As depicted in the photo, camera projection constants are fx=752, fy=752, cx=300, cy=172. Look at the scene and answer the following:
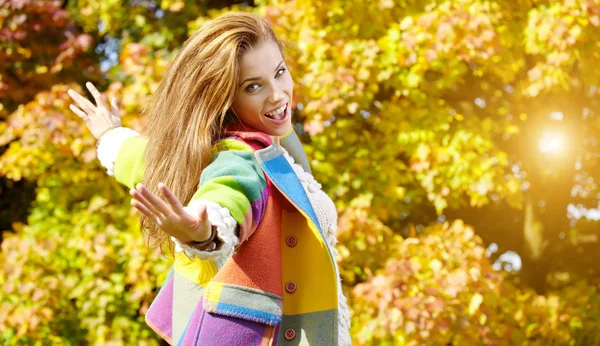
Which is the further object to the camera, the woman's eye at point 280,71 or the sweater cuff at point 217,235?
the woman's eye at point 280,71

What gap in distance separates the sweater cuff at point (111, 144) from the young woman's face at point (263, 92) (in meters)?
0.60

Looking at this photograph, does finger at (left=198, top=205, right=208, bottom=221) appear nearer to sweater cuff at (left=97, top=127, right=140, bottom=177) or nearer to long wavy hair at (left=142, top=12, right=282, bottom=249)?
long wavy hair at (left=142, top=12, right=282, bottom=249)

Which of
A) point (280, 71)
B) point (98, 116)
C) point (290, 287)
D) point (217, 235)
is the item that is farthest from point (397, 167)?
point (217, 235)

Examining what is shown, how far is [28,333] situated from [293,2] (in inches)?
112

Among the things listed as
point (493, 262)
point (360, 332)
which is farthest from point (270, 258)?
point (493, 262)

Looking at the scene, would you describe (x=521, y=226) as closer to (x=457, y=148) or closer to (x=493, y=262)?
(x=493, y=262)

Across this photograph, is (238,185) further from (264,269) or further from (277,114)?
(277,114)

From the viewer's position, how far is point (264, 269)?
6.39ft

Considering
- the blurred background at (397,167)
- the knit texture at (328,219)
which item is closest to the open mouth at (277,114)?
the knit texture at (328,219)

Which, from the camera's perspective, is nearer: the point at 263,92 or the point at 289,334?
the point at 289,334

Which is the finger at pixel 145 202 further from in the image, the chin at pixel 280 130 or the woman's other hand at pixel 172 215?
the chin at pixel 280 130

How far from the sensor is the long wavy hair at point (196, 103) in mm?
1993

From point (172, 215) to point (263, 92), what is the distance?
0.68 metres

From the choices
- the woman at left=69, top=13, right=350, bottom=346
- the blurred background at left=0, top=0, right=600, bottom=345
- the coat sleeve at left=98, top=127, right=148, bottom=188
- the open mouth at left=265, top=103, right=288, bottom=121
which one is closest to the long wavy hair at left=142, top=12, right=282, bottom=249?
the woman at left=69, top=13, right=350, bottom=346
